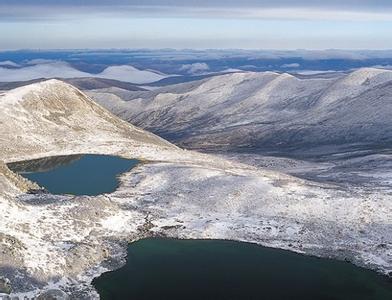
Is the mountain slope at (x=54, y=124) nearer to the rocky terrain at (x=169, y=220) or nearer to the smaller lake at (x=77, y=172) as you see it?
the smaller lake at (x=77, y=172)

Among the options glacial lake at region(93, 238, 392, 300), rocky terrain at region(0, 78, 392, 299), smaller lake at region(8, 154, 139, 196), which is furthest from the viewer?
smaller lake at region(8, 154, 139, 196)

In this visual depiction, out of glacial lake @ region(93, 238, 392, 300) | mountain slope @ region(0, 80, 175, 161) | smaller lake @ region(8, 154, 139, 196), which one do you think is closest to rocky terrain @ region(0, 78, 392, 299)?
glacial lake @ region(93, 238, 392, 300)

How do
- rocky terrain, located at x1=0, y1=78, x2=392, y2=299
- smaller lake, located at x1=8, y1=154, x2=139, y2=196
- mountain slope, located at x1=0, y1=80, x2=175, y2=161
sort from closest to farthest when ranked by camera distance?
rocky terrain, located at x1=0, y1=78, x2=392, y2=299 → smaller lake, located at x1=8, y1=154, x2=139, y2=196 → mountain slope, located at x1=0, y1=80, x2=175, y2=161

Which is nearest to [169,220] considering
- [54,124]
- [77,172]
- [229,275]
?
[229,275]

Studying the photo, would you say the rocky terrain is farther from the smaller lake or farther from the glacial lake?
the smaller lake

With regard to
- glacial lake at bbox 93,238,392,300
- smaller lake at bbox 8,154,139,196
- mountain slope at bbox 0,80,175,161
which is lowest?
glacial lake at bbox 93,238,392,300

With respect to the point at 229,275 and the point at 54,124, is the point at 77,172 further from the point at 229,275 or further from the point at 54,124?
the point at 229,275
